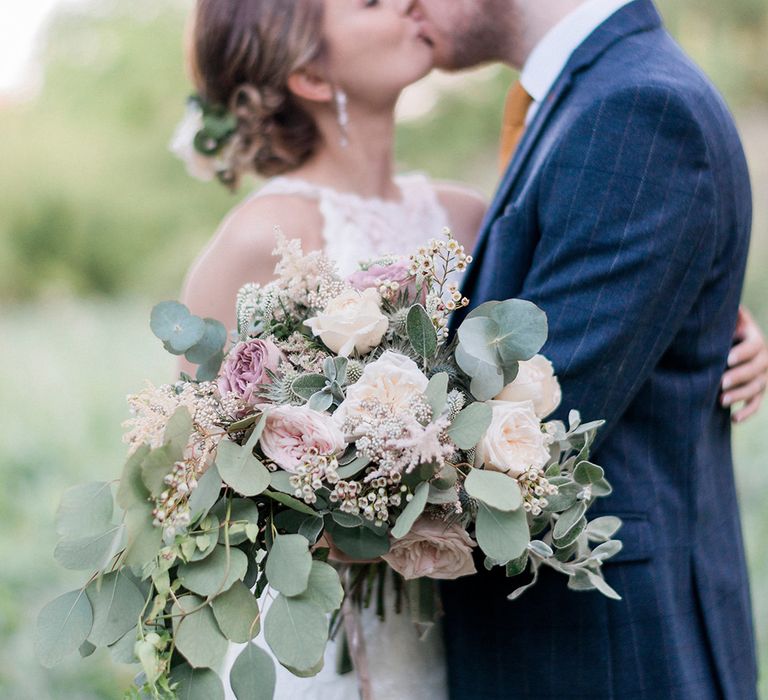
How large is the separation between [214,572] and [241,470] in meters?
0.14

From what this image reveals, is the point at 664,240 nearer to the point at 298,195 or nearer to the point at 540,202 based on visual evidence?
the point at 540,202

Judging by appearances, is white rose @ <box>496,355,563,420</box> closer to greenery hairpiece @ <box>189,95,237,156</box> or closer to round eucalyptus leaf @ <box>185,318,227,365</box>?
round eucalyptus leaf @ <box>185,318,227,365</box>

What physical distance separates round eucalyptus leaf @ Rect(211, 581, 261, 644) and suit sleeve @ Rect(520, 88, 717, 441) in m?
0.65

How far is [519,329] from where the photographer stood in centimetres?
126

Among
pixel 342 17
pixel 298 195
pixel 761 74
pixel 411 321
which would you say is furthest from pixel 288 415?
pixel 761 74

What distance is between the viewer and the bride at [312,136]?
2170 millimetres

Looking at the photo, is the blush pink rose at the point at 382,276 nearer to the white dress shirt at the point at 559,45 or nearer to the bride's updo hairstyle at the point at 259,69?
the white dress shirt at the point at 559,45

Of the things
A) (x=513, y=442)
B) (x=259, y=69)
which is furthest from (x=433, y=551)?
(x=259, y=69)

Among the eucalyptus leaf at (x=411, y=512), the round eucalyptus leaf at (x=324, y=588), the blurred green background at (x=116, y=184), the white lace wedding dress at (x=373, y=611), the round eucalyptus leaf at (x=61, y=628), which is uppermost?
the eucalyptus leaf at (x=411, y=512)

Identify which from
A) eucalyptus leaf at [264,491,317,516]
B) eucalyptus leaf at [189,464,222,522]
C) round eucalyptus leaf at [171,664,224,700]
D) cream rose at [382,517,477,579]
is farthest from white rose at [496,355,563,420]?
round eucalyptus leaf at [171,664,224,700]

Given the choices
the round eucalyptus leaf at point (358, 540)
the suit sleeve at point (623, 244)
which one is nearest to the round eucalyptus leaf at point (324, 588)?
the round eucalyptus leaf at point (358, 540)

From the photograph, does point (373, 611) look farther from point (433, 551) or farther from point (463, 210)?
point (463, 210)

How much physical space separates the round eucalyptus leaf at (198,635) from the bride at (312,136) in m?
0.78

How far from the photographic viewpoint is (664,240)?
152 centimetres
